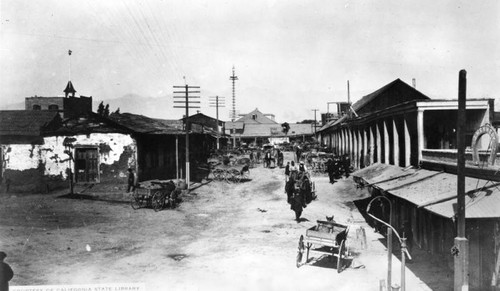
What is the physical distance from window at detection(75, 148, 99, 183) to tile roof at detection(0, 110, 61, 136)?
3060mm

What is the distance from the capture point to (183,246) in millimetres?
13055

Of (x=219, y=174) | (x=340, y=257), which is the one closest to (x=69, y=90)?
(x=219, y=174)

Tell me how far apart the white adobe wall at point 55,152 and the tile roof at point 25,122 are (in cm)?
96

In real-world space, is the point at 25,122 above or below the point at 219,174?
above

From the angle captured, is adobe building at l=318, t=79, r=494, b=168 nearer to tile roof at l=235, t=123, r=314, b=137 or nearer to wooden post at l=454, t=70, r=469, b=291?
wooden post at l=454, t=70, r=469, b=291

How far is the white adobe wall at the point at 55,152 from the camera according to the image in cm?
2409

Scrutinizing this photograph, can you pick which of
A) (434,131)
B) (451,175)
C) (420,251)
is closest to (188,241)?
(420,251)

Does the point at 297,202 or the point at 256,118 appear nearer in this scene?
the point at 297,202

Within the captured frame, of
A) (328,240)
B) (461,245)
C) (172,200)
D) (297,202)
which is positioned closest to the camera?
(461,245)

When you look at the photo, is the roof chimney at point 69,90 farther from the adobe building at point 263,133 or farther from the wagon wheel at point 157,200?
the wagon wheel at point 157,200

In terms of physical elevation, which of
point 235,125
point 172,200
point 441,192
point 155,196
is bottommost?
point 172,200

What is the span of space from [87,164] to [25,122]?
20.0 ft

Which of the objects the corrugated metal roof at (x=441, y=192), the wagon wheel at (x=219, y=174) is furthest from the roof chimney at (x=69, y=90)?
the corrugated metal roof at (x=441, y=192)

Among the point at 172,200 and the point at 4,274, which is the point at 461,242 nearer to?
the point at 4,274
